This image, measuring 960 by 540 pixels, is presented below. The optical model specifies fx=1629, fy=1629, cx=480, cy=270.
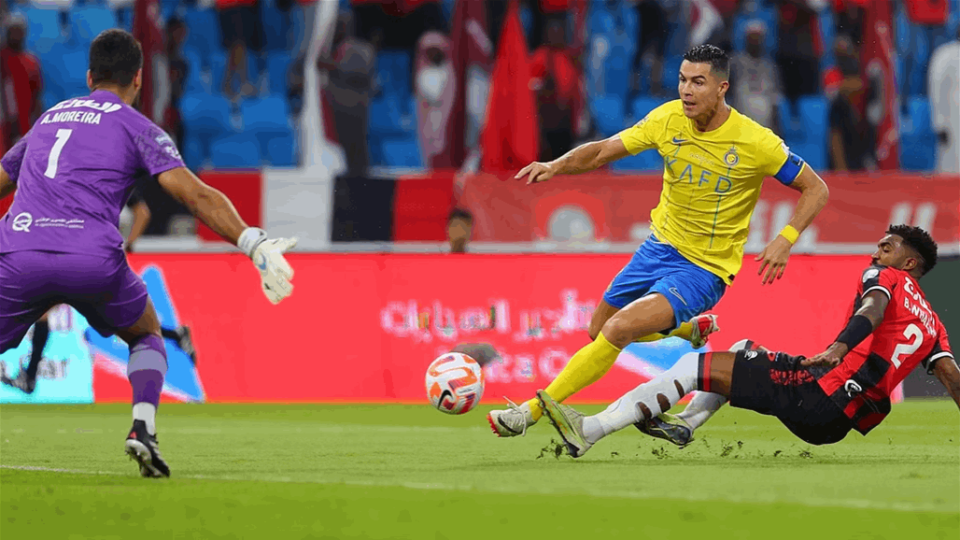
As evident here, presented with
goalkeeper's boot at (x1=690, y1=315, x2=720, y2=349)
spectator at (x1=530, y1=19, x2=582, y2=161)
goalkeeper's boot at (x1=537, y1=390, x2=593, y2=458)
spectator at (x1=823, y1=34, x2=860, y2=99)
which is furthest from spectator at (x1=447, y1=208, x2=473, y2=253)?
goalkeeper's boot at (x1=537, y1=390, x2=593, y2=458)

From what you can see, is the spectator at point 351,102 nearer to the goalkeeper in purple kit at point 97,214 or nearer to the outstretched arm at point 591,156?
the outstretched arm at point 591,156

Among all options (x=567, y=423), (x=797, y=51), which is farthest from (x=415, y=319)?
(x=797, y=51)

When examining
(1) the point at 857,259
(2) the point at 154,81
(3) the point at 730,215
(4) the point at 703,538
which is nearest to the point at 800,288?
(1) the point at 857,259

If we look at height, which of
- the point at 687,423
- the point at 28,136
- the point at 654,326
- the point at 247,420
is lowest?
the point at 247,420

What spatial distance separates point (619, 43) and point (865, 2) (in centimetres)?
412

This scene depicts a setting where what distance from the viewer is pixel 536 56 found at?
Answer: 19859mm

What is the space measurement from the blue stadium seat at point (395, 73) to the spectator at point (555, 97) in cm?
343

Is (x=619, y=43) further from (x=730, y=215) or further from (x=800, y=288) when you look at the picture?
(x=730, y=215)

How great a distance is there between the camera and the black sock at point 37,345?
580 inches

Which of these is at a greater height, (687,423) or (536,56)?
(536,56)

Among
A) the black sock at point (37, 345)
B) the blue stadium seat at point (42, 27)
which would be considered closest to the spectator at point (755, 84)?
the black sock at point (37, 345)

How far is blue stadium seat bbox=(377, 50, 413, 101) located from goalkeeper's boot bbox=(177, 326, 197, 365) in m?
8.38

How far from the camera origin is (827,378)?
346 inches

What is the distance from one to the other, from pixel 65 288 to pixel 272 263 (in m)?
1.19
